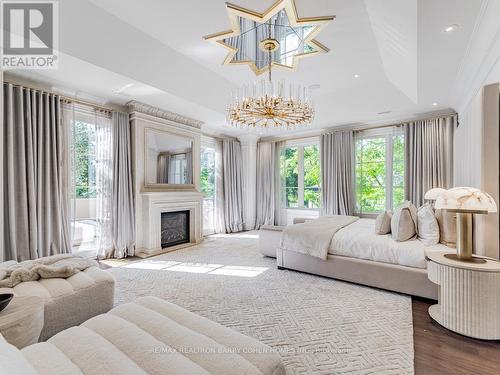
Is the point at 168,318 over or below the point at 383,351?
over

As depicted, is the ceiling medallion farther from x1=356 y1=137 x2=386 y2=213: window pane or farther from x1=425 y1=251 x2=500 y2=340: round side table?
x1=356 y1=137 x2=386 y2=213: window pane

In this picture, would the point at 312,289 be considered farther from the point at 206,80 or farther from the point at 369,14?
the point at 206,80

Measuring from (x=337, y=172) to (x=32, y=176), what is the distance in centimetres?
570

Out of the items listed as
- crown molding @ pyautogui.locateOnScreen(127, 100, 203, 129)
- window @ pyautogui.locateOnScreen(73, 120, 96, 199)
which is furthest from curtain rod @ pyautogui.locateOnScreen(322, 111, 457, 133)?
window @ pyautogui.locateOnScreen(73, 120, 96, 199)

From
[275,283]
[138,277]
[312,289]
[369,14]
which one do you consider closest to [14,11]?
[138,277]

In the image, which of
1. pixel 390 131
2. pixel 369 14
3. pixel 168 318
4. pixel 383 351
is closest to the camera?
pixel 168 318

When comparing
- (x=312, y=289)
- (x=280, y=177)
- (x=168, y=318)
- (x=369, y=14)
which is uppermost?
(x=369, y=14)

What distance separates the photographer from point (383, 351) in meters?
1.86

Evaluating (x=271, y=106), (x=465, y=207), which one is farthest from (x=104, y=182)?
(x=465, y=207)

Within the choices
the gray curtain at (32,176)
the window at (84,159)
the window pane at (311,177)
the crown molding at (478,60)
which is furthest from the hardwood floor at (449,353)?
the window at (84,159)

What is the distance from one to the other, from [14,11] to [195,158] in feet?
11.6

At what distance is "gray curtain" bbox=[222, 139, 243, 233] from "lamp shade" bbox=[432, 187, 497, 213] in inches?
202

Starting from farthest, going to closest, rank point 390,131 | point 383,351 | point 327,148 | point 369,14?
point 327,148
point 390,131
point 369,14
point 383,351

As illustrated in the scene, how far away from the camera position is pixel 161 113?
4867 mm
